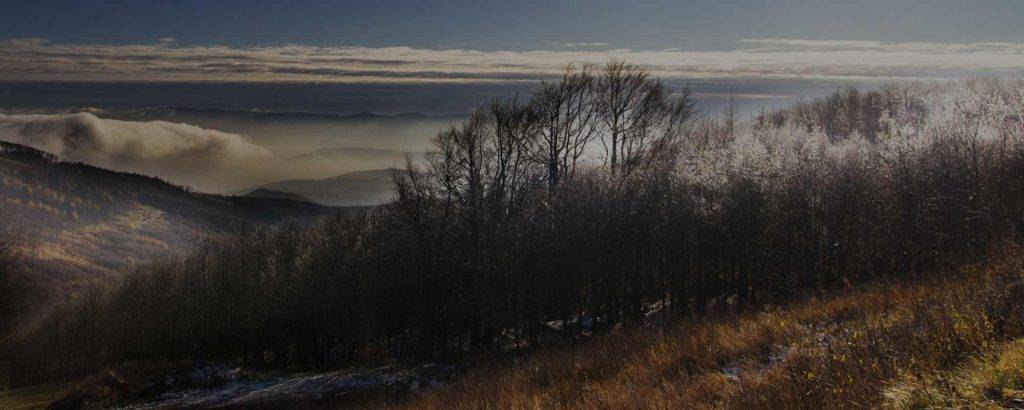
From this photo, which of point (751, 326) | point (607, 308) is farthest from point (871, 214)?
point (751, 326)

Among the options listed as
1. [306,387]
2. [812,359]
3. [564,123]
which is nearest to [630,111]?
[564,123]

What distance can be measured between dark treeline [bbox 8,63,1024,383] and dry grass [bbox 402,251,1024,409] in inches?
840

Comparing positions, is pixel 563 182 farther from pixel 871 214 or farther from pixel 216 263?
pixel 216 263

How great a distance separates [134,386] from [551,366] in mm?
42662

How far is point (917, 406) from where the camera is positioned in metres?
7.05

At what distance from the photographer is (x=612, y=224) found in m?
48.1

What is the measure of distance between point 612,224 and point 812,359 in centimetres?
3864

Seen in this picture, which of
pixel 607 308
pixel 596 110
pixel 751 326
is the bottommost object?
pixel 607 308

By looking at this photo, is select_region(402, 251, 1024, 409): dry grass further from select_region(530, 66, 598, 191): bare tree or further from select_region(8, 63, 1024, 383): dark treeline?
select_region(530, 66, 598, 191): bare tree

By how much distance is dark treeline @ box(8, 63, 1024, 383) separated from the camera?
4072 cm

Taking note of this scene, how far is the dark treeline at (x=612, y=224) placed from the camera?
40.7 m

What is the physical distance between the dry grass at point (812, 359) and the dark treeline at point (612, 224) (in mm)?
21343

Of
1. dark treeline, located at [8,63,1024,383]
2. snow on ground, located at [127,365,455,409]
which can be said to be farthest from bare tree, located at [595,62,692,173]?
snow on ground, located at [127,365,455,409]

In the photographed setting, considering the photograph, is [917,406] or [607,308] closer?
[917,406]
